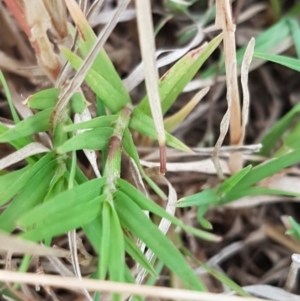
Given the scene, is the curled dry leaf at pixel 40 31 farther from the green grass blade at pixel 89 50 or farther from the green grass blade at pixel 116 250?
the green grass blade at pixel 116 250

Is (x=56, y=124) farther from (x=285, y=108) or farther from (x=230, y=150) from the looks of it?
(x=285, y=108)

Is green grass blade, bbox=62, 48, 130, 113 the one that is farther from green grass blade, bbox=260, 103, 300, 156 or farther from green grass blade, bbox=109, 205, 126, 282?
green grass blade, bbox=260, 103, 300, 156

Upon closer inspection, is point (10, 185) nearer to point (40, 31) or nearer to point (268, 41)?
point (40, 31)

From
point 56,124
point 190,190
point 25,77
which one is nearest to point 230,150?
point 190,190

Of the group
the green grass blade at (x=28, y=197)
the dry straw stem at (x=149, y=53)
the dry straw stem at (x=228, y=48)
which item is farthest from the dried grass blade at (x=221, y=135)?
the green grass blade at (x=28, y=197)

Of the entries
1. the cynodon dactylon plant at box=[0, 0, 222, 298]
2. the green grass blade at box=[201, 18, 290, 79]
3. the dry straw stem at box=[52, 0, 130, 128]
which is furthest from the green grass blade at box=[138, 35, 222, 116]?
the green grass blade at box=[201, 18, 290, 79]

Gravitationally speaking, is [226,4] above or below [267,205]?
above
